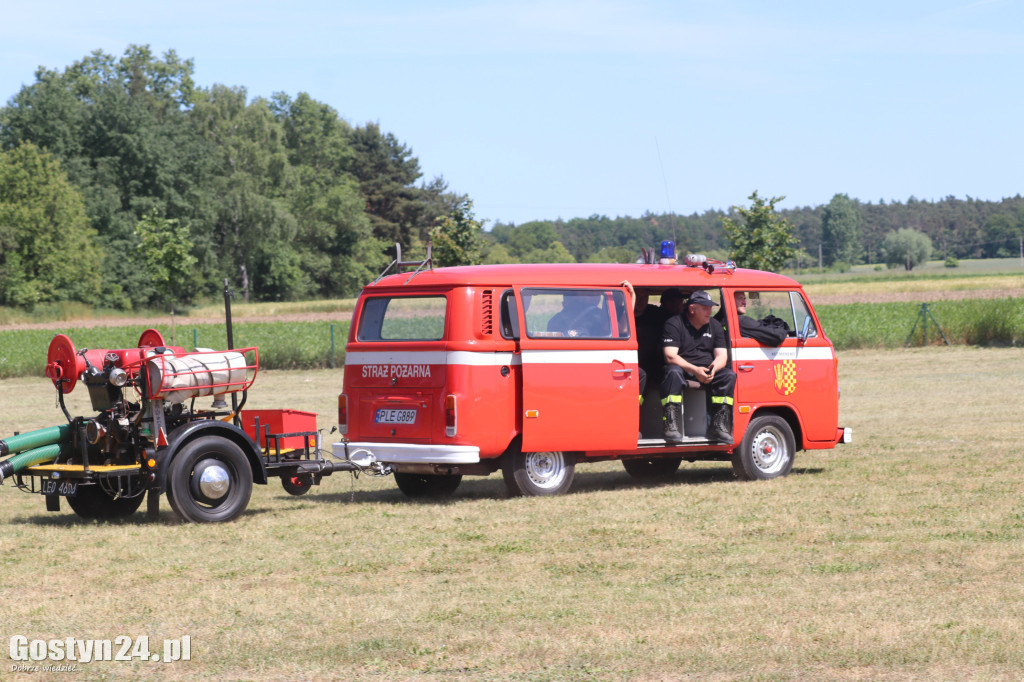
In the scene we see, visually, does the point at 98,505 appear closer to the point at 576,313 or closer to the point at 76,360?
the point at 76,360

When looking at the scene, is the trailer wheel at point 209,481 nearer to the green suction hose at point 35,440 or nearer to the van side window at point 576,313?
the green suction hose at point 35,440

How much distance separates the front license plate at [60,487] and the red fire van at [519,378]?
2.52 metres

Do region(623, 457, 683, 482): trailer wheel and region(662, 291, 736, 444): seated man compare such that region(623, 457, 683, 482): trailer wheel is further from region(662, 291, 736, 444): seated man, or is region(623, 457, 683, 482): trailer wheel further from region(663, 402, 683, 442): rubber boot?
region(663, 402, 683, 442): rubber boot

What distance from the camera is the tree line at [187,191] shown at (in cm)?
7262

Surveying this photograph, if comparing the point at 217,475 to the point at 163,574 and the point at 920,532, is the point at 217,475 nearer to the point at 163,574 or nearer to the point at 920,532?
the point at 163,574

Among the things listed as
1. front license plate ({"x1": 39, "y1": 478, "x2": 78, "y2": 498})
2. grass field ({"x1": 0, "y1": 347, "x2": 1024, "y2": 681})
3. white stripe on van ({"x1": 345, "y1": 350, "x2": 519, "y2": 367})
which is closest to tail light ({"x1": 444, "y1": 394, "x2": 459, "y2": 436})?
white stripe on van ({"x1": 345, "y1": 350, "x2": 519, "y2": 367})

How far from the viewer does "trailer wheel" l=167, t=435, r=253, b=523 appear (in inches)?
405

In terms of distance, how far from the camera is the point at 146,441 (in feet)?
34.6

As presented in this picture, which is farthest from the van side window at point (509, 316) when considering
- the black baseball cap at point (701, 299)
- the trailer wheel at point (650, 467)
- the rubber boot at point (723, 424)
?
the trailer wheel at point (650, 467)

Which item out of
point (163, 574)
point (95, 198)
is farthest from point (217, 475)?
point (95, 198)

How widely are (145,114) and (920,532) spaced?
8143cm

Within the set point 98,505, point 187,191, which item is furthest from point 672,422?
point 187,191

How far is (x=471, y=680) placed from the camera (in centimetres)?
578

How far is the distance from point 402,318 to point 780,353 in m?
4.07
